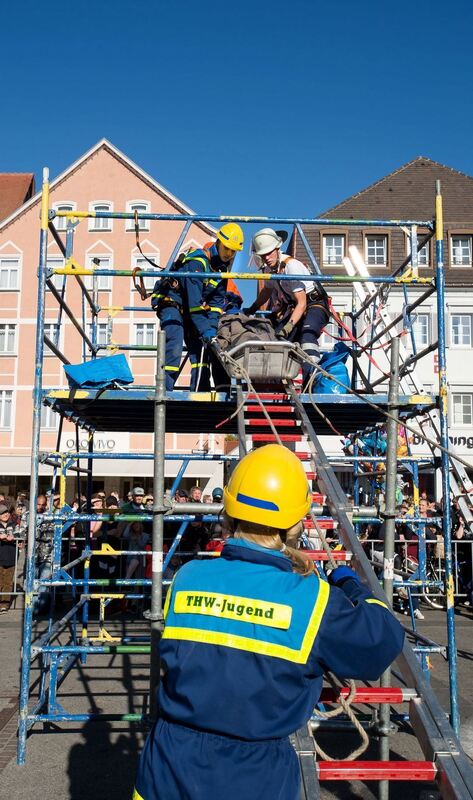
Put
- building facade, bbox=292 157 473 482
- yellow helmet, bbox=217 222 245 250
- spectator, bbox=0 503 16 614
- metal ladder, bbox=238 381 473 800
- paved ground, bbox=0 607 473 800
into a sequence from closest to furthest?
metal ladder, bbox=238 381 473 800 → paved ground, bbox=0 607 473 800 → yellow helmet, bbox=217 222 245 250 → spectator, bbox=0 503 16 614 → building facade, bbox=292 157 473 482

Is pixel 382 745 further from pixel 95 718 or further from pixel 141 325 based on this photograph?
pixel 141 325

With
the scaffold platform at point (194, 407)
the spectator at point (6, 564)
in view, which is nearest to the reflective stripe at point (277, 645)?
the scaffold platform at point (194, 407)

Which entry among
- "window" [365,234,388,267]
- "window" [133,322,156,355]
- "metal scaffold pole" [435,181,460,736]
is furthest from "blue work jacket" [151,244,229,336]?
"window" [365,234,388,267]

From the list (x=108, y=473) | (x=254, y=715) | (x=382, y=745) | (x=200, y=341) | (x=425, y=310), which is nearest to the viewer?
(x=254, y=715)

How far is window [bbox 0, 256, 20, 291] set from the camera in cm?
3083

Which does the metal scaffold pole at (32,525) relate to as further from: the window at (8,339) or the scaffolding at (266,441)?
the window at (8,339)

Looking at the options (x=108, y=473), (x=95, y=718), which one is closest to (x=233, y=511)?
(x=95, y=718)

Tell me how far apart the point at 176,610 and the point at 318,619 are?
1.55ft

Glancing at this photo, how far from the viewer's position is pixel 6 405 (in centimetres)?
3042

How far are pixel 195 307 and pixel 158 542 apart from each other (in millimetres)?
2702

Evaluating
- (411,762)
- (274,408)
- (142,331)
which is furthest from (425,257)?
(411,762)

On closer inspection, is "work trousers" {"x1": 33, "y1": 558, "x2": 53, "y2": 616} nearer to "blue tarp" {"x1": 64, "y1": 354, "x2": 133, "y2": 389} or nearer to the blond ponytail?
"blue tarp" {"x1": 64, "y1": 354, "x2": 133, "y2": 389}

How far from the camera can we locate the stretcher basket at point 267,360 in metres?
5.50

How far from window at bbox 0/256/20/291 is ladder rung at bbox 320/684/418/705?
29978 mm
